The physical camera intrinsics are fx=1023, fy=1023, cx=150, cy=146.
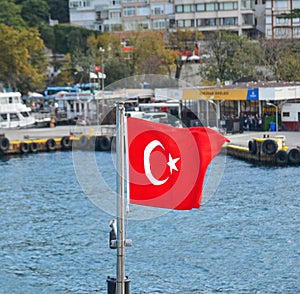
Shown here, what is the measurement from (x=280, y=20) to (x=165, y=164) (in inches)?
3510

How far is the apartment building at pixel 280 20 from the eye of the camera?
101062mm

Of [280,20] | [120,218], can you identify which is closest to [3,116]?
[280,20]

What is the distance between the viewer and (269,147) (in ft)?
171

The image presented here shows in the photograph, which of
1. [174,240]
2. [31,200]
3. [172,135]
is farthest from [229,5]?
[172,135]

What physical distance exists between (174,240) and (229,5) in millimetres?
80191

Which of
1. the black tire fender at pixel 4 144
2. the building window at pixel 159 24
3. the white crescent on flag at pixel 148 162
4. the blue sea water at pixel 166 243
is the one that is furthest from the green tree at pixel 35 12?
the white crescent on flag at pixel 148 162

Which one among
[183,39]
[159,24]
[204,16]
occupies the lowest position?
[183,39]

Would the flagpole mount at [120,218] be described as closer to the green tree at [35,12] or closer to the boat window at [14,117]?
the boat window at [14,117]

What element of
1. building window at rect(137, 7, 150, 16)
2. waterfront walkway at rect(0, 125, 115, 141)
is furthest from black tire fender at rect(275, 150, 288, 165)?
building window at rect(137, 7, 150, 16)

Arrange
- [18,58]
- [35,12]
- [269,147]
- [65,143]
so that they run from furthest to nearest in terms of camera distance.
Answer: [35,12] → [18,58] → [65,143] → [269,147]

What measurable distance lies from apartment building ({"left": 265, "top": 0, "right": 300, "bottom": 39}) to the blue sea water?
5681cm

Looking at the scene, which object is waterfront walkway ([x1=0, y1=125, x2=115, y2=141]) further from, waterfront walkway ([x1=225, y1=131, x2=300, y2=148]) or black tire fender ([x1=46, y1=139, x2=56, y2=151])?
waterfront walkway ([x1=225, y1=131, x2=300, y2=148])

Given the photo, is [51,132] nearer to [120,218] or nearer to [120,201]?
[120,201]

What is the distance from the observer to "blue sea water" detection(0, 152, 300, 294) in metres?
26.3
